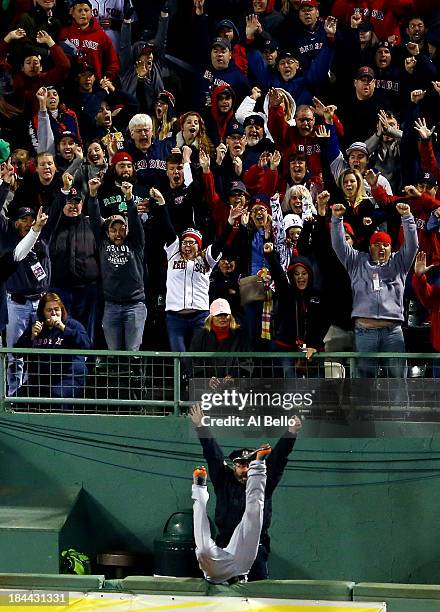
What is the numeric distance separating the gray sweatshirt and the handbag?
787 mm

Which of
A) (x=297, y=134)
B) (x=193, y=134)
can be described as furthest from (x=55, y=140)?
(x=297, y=134)

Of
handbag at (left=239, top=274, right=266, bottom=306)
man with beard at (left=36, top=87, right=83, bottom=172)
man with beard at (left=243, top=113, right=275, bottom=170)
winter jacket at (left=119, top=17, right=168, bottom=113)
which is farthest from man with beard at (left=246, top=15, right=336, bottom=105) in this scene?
handbag at (left=239, top=274, right=266, bottom=306)

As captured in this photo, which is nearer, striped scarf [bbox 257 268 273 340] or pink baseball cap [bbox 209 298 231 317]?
pink baseball cap [bbox 209 298 231 317]

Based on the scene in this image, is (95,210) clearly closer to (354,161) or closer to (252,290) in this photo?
(252,290)

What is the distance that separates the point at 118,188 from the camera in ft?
49.2

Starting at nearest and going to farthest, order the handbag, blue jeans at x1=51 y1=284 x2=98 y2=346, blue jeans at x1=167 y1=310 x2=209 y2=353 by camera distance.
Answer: the handbag < blue jeans at x1=167 y1=310 x2=209 y2=353 < blue jeans at x1=51 y1=284 x2=98 y2=346

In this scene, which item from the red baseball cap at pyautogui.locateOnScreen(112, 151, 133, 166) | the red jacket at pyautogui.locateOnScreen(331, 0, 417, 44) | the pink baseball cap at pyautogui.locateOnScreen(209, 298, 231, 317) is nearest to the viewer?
the pink baseball cap at pyautogui.locateOnScreen(209, 298, 231, 317)

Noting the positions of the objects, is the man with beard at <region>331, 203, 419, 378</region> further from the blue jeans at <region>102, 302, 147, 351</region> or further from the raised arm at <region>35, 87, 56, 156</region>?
the raised arm at <region>35, 87, 56, 156</region>

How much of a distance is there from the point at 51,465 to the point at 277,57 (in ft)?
17.4

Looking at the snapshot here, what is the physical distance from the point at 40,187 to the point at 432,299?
4.04 m

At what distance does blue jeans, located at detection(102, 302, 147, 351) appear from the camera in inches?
558

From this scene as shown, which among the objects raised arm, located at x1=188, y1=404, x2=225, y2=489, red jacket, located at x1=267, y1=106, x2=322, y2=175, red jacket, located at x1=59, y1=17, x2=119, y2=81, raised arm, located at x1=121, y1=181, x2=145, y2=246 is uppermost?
red jacket, located at x1=59, y1=17, x2=119, y2=81

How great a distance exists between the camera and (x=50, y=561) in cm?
1312

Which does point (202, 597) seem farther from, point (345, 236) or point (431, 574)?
point (345, 236)
